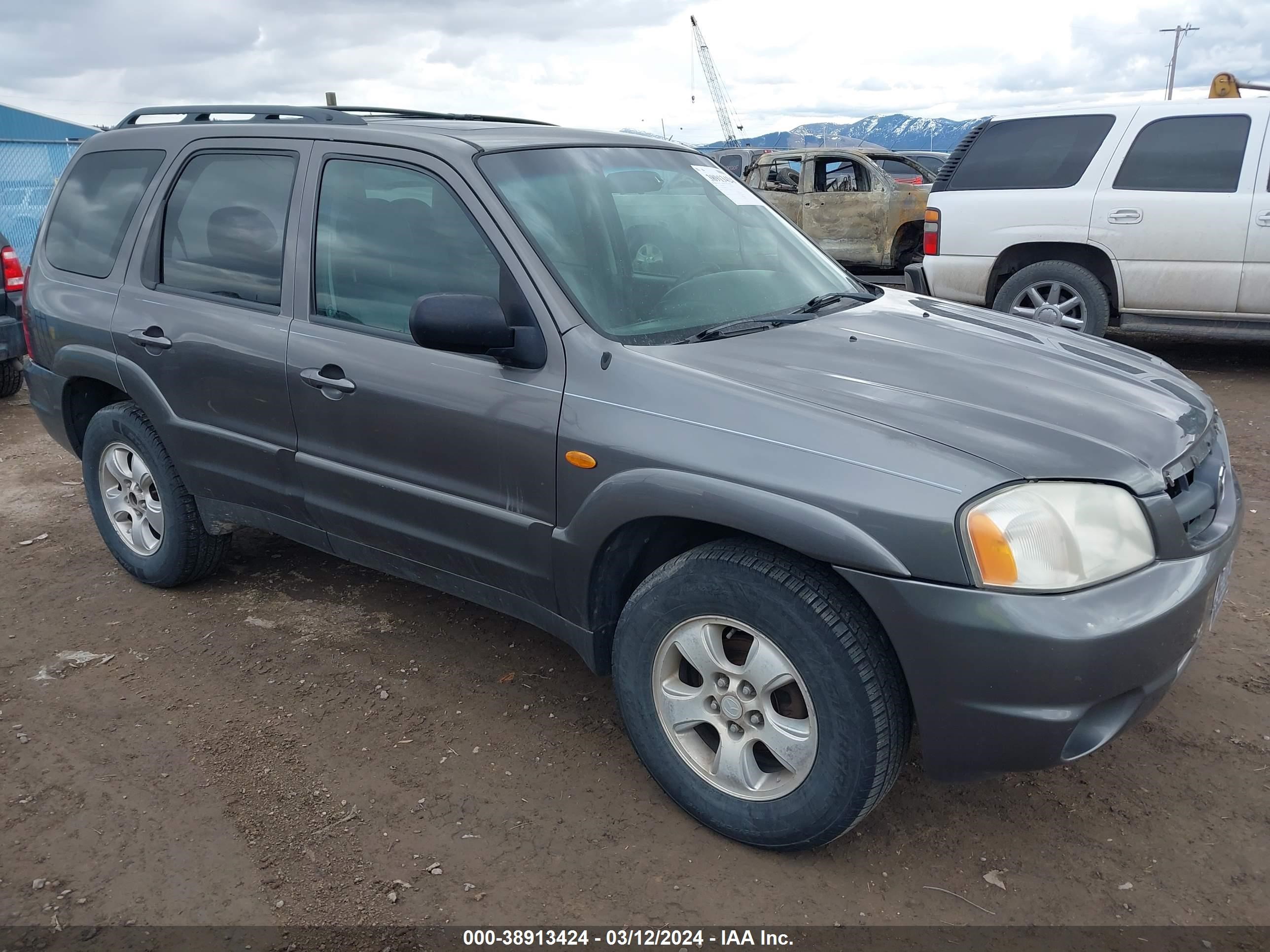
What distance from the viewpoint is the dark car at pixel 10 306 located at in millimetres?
7277

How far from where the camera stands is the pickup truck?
475 inches

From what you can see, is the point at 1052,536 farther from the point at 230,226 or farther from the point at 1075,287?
the point at 1075,287

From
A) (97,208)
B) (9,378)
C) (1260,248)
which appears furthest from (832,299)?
(9,378)

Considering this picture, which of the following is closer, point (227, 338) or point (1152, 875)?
point (1152, 875)

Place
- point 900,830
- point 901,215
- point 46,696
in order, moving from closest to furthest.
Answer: point 900,830 → point 46,696 → point 901,215

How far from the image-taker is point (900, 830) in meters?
2.71

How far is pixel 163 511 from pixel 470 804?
2039 mm

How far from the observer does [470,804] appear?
285cm

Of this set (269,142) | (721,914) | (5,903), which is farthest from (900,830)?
(269,142)

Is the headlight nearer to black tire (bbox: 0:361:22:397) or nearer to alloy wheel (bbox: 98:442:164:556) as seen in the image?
alloy wheel (bbox: 98:442:164:556)

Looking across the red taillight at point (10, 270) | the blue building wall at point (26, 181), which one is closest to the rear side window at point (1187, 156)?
the red taillight at point (10, 270)

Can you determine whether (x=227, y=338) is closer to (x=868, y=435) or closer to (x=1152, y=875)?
(x=868, y=435)

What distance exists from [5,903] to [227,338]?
1848mm

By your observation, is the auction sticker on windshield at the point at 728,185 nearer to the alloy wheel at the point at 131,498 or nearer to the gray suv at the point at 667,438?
the gray suv at the point at 667,438
